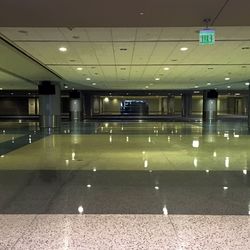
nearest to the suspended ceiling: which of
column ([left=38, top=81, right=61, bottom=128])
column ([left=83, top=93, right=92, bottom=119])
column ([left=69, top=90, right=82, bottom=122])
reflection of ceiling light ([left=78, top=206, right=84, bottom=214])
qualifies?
reflection of ceiling light ([left=78, top=206, right=84, bottom=214])

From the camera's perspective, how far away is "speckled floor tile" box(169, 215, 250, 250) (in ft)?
13.1

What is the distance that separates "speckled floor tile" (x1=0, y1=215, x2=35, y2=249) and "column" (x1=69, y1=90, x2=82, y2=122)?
35794mm

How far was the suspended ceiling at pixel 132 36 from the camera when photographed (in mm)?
6473

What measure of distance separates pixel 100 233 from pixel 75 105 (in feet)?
Result: 122

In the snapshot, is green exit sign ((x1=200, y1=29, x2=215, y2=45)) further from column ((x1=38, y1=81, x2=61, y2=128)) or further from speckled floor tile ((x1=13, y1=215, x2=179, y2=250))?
column ((x1=38, y1=81, x2=61, y2=128))

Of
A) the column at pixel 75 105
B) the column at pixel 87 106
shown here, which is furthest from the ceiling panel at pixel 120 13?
the column at pixel 87 106

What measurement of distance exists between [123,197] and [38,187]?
1.80 metres

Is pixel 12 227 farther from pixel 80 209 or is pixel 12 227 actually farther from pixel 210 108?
pixel 210 108

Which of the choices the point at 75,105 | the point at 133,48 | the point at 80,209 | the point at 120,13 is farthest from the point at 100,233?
the point at 75,105

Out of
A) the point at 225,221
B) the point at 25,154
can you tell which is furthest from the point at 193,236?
the point at 25,154

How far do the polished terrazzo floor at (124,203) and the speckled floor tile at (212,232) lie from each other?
1cm

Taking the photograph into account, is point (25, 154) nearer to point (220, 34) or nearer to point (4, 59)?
point (4, 59)

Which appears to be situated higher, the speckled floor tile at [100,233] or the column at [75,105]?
the column at [75,105]

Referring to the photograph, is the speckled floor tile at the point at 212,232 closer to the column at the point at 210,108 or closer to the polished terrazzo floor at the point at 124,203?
the polished terrazzo floor at the point at 124,203
